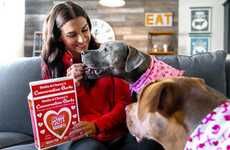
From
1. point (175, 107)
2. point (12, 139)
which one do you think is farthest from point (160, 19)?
point (175, 107)

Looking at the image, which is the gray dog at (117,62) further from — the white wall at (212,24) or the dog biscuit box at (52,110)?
the white wall at (212,24)

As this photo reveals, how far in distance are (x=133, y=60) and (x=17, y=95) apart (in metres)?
0.73

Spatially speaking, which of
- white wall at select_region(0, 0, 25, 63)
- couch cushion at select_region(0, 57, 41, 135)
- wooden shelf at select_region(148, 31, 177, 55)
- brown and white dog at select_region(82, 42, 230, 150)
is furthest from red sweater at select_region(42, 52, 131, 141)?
wooden shelf at select_region(148, 31, 177, 55)

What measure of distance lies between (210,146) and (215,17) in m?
4.75

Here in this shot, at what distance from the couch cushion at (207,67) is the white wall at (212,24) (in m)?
3.45

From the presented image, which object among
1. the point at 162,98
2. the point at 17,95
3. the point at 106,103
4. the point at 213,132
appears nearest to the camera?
the point at 213,132

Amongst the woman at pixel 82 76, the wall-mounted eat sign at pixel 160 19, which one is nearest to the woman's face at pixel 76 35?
the woman at pixel 82 76

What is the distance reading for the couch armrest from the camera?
1856mm

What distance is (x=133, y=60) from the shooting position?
1.76 meters

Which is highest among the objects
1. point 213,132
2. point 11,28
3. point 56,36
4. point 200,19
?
point 200,19

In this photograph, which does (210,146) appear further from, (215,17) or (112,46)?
(215,17)

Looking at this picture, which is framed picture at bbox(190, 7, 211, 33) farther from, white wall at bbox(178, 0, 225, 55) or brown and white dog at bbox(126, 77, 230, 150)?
brown and white dog at bbox(126, 77, 230, 150)

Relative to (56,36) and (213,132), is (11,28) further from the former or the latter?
(213,132)

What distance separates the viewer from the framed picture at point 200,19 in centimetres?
538
